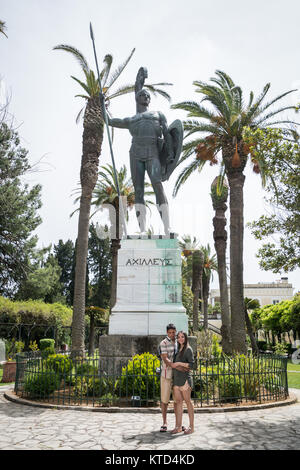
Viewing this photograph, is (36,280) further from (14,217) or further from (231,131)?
(231,131)

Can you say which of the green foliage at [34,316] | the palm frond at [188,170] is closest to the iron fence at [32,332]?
the green foliage at [34,316]

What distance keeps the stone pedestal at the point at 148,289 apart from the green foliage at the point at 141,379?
43.4 inches

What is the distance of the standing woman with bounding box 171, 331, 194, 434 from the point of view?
4941 mm

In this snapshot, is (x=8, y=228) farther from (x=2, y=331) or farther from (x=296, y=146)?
(x=296, y=146)

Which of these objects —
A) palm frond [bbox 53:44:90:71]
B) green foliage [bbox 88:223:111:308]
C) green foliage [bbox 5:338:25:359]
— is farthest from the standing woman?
green foliage [bbox 88:223:111:308]

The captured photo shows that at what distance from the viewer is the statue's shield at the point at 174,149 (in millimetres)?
9445

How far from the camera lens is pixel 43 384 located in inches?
293

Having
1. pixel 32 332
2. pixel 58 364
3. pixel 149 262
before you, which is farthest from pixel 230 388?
pixel 32 332

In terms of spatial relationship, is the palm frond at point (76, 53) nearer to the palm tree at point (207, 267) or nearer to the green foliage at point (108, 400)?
the green foliage at point (108, 400)

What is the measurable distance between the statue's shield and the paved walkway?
5676mm

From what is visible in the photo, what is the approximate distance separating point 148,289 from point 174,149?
3559 mm
